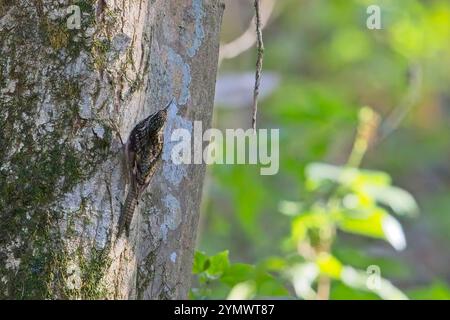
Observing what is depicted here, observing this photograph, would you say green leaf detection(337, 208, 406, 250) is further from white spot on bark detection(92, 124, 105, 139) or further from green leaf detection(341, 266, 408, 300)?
white spot on bark detection(92, 124, 105, 139)

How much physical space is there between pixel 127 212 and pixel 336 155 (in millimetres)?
5496

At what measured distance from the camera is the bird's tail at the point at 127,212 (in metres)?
1.72

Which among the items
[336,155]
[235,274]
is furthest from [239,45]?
[336,155]

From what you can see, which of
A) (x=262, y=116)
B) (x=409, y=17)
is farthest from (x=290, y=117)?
(x=262, y=116)

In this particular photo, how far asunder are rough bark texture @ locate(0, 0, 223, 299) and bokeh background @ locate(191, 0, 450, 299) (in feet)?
1.65

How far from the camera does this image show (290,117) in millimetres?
3766

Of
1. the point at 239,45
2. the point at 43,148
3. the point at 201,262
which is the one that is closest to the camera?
the point at 43,148

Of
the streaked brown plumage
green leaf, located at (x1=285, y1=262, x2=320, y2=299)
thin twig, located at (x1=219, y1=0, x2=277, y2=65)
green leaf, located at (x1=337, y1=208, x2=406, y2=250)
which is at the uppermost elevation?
thin twig, located at (x1=219, y1=0, x2=277, y2=65)

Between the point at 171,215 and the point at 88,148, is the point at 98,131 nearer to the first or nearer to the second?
the point at 88,148

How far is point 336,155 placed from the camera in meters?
7.10

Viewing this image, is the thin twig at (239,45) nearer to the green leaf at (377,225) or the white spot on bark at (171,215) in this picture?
the green leaf at (377,225)

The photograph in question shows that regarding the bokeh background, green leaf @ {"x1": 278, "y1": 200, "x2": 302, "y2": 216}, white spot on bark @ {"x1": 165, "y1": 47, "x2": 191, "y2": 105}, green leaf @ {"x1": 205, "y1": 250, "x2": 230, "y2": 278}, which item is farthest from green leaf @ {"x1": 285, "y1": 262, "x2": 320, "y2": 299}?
white spot on bark @ {"x1": 165, "y1": 47, "x2": 191, "y2": 105}

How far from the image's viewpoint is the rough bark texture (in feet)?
5.47

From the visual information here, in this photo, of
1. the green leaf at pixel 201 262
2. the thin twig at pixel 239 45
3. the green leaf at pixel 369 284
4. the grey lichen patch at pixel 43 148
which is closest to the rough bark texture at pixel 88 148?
the grey lichen patch at pixel 43 148
